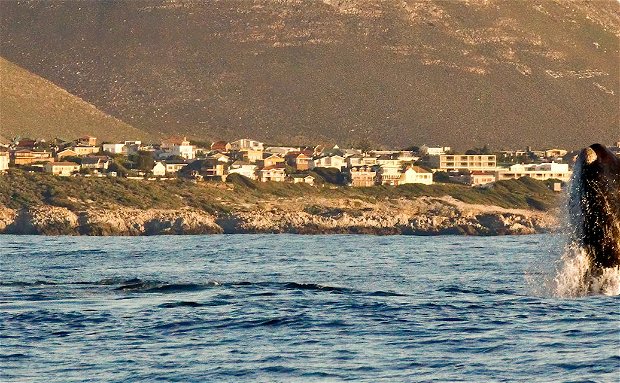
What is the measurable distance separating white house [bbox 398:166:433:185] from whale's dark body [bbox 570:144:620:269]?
13118cm

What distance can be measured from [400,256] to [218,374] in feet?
145

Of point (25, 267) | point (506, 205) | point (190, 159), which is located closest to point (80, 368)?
point (25, 267)

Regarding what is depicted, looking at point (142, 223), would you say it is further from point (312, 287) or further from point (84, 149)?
point (312, 287)

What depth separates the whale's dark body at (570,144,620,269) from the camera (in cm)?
3222

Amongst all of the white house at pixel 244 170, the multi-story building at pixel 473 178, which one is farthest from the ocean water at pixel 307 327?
the multi-story building at pixel 473 178

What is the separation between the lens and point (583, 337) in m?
31.5

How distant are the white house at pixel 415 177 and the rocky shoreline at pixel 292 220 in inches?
687

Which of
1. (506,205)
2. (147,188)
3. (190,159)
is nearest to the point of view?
(147,188)

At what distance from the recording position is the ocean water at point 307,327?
28.8 m

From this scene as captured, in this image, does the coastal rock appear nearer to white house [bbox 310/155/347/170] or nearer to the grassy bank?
the grassy bank

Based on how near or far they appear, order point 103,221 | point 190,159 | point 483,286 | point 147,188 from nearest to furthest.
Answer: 1. point 483,286
2. point 103,221
3. point 147,188
4. point 190,159

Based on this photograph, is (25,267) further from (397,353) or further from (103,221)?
(103,221)

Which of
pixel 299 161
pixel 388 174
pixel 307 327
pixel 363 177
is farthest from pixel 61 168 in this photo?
pixel 307 327

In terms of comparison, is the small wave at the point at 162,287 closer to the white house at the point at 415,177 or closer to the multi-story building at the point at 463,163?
the white house at the point at 415,177
